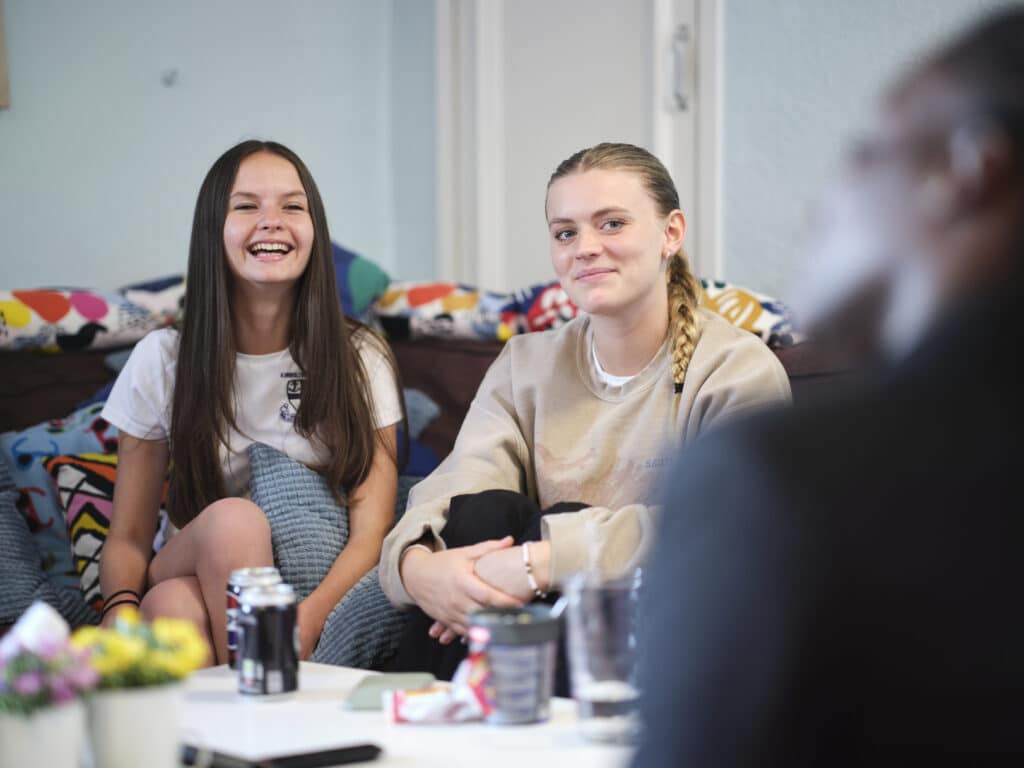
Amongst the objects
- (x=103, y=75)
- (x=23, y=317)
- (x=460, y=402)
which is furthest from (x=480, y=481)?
(x=103, y=75)

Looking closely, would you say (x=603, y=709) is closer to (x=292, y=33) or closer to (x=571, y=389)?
(x=571, y=389)

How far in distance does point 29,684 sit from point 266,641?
406 millimetres

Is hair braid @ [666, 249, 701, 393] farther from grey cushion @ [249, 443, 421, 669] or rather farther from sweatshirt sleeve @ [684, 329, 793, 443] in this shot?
grey cushion @ [249, 443, 421, 669]

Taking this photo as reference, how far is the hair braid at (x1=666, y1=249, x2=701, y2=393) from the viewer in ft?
5.98

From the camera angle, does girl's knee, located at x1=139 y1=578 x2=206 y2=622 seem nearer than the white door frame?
Yes

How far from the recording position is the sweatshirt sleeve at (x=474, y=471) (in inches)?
69.1

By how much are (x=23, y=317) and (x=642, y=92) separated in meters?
1.55

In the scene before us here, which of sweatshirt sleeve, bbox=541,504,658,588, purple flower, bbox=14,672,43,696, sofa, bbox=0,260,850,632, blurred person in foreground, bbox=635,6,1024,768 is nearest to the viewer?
blurred person in foreground, bbox=635,6,1024,768

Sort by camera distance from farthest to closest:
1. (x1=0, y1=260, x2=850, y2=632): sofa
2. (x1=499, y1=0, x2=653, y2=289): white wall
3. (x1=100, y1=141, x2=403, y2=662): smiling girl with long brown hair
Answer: (x1=499, y1=0, x2=653, y2=289): white wall → (x1=0, y1=260, x2=850, y2=632): sofa → (x1=100, y1=141, x2=403, y2=662): smiling girl with long brown hair

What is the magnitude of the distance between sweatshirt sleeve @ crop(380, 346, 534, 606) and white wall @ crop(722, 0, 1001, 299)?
2.95 feet

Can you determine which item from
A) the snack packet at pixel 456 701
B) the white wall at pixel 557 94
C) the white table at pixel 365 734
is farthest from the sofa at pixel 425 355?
the snack packet at pixel 456 701

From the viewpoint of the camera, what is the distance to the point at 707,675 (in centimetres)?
55

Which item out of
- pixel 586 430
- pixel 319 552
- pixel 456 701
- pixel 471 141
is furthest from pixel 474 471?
pixel 471 141

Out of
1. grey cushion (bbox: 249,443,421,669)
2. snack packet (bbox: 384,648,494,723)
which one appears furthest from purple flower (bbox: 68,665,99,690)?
grey cushion (bbox: 249,443,421,669)
